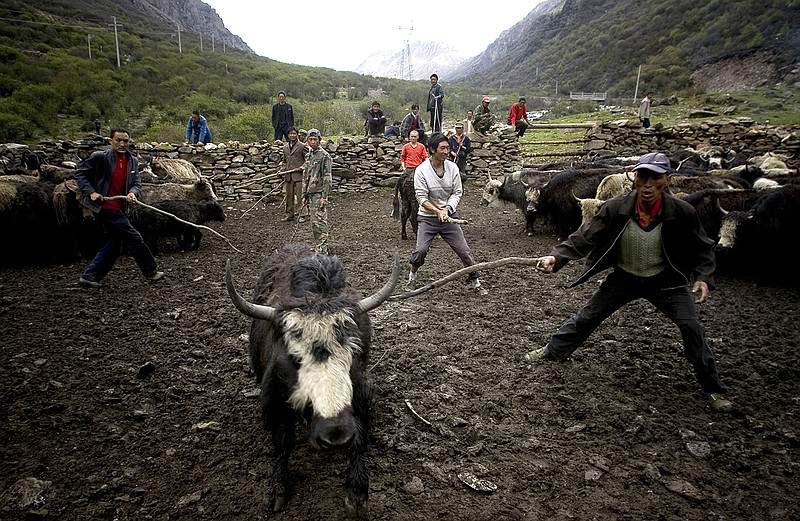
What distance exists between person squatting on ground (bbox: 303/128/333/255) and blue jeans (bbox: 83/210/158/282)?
2961mm

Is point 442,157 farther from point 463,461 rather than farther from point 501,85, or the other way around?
point 501,85

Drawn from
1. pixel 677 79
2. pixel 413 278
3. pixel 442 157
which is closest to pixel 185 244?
pixel 413 278

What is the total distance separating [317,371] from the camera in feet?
8.16

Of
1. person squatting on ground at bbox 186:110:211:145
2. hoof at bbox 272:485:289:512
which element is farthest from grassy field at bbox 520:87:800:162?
hoof at bbox 272:485:289:512

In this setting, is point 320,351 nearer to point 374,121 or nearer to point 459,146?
point 459,146

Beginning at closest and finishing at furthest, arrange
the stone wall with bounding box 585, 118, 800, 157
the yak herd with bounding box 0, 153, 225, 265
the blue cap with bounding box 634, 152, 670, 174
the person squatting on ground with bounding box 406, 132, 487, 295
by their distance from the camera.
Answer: the blue cap with bounding box 634, 152, 670, 174, the person squatting on ground with bounding box 406, 132, 487, 295, the yak herd with bounding box 0, 153, 225, 265, the stone wall with bounding box 585, 118, 800, 157

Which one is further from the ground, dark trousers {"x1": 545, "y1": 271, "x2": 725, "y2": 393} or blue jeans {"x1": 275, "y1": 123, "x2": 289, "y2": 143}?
blue jeans {"x1": 275, "y1": 123, "x2": 289, "y2": 143}

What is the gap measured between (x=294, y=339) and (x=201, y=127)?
14.4 meters

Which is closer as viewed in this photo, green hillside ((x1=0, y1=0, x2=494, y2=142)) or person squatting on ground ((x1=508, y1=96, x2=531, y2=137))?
person squatting on ground ((x1=508, y1=96, x2=531, y2=137))

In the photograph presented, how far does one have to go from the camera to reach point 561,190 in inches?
383

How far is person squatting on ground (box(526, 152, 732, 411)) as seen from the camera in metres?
3.49

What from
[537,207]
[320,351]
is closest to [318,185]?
[537,207]

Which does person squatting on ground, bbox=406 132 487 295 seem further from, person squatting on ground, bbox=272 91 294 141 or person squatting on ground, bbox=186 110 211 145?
person squatting on ground, bbox=186 110 211 145

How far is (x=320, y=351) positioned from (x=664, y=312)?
3.09 m
